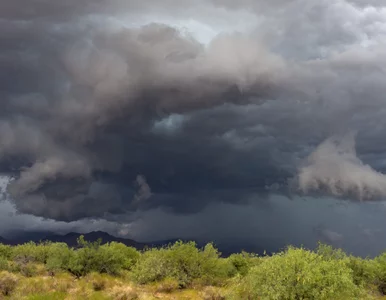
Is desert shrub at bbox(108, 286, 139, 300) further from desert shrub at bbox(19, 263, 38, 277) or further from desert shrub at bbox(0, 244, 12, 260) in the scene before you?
desert shrub at bbox(0, 244, 12, 260)

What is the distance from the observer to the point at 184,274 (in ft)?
218

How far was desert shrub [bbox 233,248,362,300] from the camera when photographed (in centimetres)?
4084

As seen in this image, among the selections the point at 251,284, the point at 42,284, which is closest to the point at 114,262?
the point at 42,284

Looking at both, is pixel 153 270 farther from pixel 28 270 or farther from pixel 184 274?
pixel 28 270

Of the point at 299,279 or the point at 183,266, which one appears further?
the point at 183,266

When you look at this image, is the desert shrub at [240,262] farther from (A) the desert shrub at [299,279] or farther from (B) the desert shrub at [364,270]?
(A) the desert shrub at [299,279]

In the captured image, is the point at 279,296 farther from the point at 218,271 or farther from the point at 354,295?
the point at 218,271

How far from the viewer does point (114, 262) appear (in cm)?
8050

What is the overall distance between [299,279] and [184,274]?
94.3 feet

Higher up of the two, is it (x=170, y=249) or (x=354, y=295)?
(x=170, y=249)

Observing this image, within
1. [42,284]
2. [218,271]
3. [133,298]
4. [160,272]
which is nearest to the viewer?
[133,298]

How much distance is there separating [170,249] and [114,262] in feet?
41.9

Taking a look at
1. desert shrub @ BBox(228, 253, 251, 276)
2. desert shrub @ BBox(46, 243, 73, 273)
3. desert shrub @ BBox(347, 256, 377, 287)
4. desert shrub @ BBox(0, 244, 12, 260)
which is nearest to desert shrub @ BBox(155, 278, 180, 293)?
desert shrub @ BBox(46, 243, 73, 273)

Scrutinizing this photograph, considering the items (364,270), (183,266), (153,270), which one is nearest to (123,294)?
(153,270)
